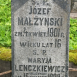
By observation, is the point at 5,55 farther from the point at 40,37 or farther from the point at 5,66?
the point at 40,37

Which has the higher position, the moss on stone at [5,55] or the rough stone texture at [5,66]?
the moss on stone at [5,55]

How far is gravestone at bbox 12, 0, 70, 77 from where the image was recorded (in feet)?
7.74

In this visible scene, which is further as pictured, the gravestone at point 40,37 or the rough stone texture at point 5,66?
the rough stone texture at point 5,66

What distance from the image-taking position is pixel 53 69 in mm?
2520

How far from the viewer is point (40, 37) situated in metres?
2.44

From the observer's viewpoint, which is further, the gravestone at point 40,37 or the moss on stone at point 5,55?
the moss on stone at point 5,55

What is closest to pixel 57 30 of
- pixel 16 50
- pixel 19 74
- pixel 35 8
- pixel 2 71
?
pixel 35 8

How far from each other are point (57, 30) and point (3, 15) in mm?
2437

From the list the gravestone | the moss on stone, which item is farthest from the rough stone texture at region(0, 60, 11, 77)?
the gravestone

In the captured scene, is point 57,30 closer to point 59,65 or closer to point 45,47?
point 45,47

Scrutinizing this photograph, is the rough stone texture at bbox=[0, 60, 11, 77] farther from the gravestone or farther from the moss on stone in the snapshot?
the gravestone

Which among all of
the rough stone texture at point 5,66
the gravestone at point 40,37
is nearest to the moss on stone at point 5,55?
the rough stone texture at point 5,66

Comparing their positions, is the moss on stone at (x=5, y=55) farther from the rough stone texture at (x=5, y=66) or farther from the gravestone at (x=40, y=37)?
the gravestone at (x=40, y=37)

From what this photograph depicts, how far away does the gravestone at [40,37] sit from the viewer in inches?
92.9
